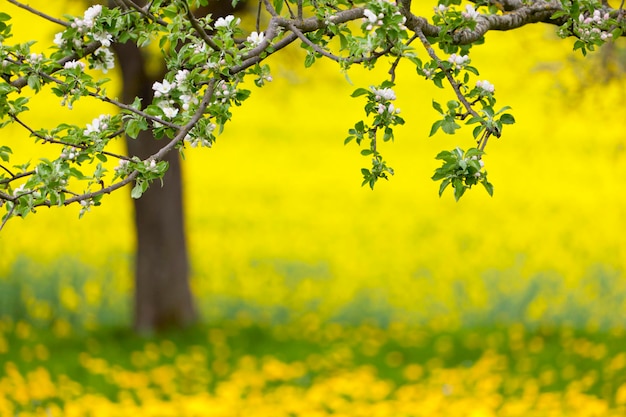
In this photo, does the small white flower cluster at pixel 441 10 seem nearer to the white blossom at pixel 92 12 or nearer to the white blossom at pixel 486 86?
the white blossom at pixel 486 86

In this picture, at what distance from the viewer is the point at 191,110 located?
8.95ft

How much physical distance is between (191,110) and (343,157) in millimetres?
17984

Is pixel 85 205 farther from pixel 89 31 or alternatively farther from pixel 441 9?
pixel 441 9

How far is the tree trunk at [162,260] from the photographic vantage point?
27.6 ft

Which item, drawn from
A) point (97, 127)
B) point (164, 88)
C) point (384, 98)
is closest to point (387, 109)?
point (384, 98)

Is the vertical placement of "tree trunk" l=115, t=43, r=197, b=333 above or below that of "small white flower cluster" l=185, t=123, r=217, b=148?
above

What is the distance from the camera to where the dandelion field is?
20.4ft

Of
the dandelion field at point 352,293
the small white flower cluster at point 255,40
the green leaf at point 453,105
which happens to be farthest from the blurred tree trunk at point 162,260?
the green leaf at point 453,105

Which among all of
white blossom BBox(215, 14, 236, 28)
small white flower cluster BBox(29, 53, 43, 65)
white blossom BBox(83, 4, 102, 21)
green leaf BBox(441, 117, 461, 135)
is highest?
white blossom BBox(83, 4, 102, 21)

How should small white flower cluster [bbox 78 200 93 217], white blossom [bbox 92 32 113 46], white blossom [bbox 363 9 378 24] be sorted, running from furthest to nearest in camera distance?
1. white blossom [bbox 92 32 113 46]
2. small white flower cluster [bbox 78 200 93 217]
3. white blossom [bbox 363 9 378 24]

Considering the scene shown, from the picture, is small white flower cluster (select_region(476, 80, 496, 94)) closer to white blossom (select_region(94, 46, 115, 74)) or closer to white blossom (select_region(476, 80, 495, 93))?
white blossom (select_region(476, 80, 495, 93))

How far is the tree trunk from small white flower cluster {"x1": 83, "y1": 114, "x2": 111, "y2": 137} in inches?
218

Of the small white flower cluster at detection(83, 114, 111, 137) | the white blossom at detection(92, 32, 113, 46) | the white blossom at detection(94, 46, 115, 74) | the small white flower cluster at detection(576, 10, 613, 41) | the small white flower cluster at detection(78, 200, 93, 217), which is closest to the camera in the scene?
the small white flower cluster at detection(78, 200, 93, 217)

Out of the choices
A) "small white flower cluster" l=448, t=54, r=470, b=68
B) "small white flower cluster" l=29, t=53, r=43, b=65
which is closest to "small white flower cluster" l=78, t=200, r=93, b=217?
"small white flower cluster" l=29, t=53, r=43, b=65
